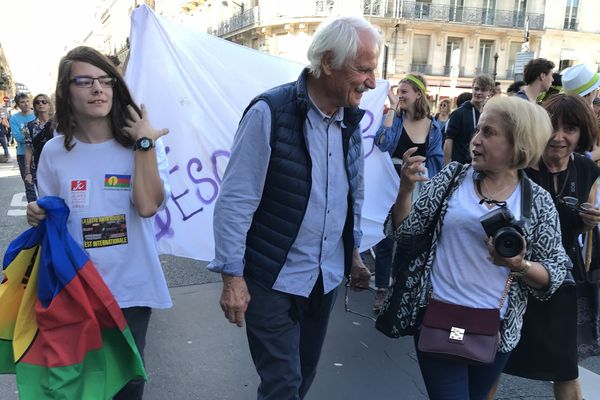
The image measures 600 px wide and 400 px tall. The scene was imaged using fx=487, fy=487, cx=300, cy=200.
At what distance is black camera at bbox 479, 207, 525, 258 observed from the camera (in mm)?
1729

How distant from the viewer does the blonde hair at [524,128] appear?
1.94 metres

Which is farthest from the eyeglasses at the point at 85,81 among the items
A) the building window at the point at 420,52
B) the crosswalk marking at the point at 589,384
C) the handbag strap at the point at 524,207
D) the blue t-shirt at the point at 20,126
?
the building window at the point at 420,52

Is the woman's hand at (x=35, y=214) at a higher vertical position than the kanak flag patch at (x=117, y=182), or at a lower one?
lower

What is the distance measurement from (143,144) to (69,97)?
1.26ft

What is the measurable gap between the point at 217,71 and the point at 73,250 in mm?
2265

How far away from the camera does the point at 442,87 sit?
32812 millimetres

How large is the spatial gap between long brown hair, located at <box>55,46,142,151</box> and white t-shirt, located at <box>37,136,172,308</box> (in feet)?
0.14

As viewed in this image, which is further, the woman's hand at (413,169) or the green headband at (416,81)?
the green headband at (416,81)

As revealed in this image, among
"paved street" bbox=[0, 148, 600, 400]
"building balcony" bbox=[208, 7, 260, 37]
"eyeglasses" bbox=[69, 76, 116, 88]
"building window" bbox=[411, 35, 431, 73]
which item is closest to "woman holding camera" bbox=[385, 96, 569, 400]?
"paved street" bbox=[0, 148, 600, 400]

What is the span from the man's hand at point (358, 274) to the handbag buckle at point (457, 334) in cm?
61

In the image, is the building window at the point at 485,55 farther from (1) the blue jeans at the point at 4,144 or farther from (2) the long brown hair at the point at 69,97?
(2) the long brown hair at the point at 69,97

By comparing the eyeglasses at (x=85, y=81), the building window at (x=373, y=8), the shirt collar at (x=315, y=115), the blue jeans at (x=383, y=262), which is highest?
the building window at (x=373, y=8)

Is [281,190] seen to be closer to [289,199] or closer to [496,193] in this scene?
[289,199]

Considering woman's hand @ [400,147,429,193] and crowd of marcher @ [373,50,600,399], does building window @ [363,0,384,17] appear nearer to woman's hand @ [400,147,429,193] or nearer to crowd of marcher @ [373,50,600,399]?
crowd of marcher @ [373,50,600,399]
